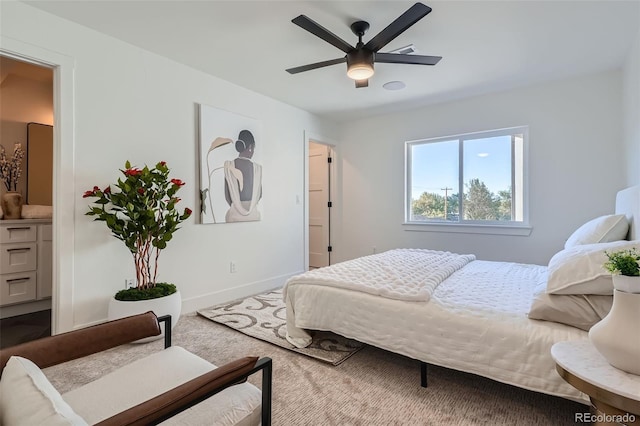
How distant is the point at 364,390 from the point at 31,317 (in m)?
3.40

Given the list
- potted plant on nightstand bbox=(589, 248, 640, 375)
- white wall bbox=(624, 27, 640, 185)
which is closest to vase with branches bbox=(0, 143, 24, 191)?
potted plant on nightstand bbox=(589, 248, 640, 375)

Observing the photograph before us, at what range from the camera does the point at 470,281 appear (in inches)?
92.7

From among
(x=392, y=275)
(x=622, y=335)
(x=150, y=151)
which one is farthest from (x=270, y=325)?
(x=622, y=335)

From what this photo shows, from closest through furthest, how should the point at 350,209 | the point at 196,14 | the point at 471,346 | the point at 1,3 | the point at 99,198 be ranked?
the point at 471,346, the point at 1,3, the point at 196,14, the point at 99,198, the point at 350,209

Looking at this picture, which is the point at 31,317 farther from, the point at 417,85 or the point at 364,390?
the point at 417,85

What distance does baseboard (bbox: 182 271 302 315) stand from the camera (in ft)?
10.7

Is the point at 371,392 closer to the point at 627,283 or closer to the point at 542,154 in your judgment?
the point at 627,283

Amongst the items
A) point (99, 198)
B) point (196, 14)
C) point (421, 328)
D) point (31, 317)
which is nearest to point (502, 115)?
point (421, 328)

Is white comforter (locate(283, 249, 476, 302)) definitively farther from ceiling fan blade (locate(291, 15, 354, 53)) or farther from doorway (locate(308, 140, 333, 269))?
doorway (locate(308, 140, 333, 269))

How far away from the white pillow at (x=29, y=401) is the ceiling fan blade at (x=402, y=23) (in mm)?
2295

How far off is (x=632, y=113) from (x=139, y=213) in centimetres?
426

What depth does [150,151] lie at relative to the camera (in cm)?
301

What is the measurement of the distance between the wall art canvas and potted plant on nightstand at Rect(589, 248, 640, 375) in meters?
3.23

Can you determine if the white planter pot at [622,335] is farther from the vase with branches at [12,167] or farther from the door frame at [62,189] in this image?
the vase with branches at [12,167]
